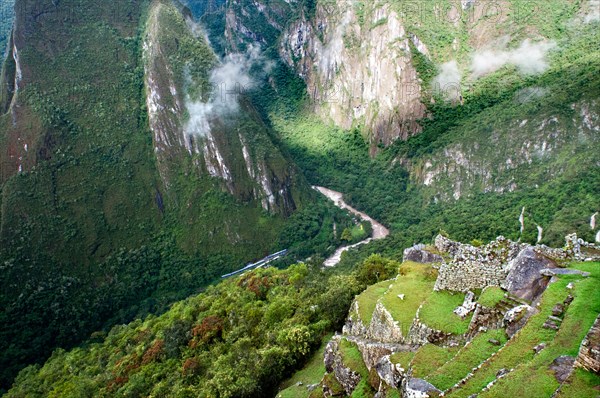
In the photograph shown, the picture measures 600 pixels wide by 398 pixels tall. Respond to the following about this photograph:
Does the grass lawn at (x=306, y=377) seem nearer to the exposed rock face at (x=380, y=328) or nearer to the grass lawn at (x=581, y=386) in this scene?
the exposed rock face at (x=380, y=328)

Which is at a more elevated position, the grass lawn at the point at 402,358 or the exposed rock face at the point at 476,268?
the exposed rock face at the point at 476,268

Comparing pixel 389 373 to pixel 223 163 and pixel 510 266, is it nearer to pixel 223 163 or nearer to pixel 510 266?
pixel 510 266

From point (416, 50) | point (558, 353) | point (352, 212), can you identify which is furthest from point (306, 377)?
point (416, 50)

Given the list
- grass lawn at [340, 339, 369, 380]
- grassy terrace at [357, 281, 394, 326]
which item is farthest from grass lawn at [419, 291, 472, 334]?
grassy terrace at [357, 281, 394, 326]

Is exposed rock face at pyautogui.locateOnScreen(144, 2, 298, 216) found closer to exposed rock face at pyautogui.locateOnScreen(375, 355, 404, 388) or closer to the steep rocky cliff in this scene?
the steep rocky cliff

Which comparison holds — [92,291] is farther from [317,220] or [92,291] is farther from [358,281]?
[358,281]

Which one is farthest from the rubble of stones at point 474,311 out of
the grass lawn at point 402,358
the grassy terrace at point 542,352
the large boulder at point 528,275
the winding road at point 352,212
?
the winding road at point 352,212
